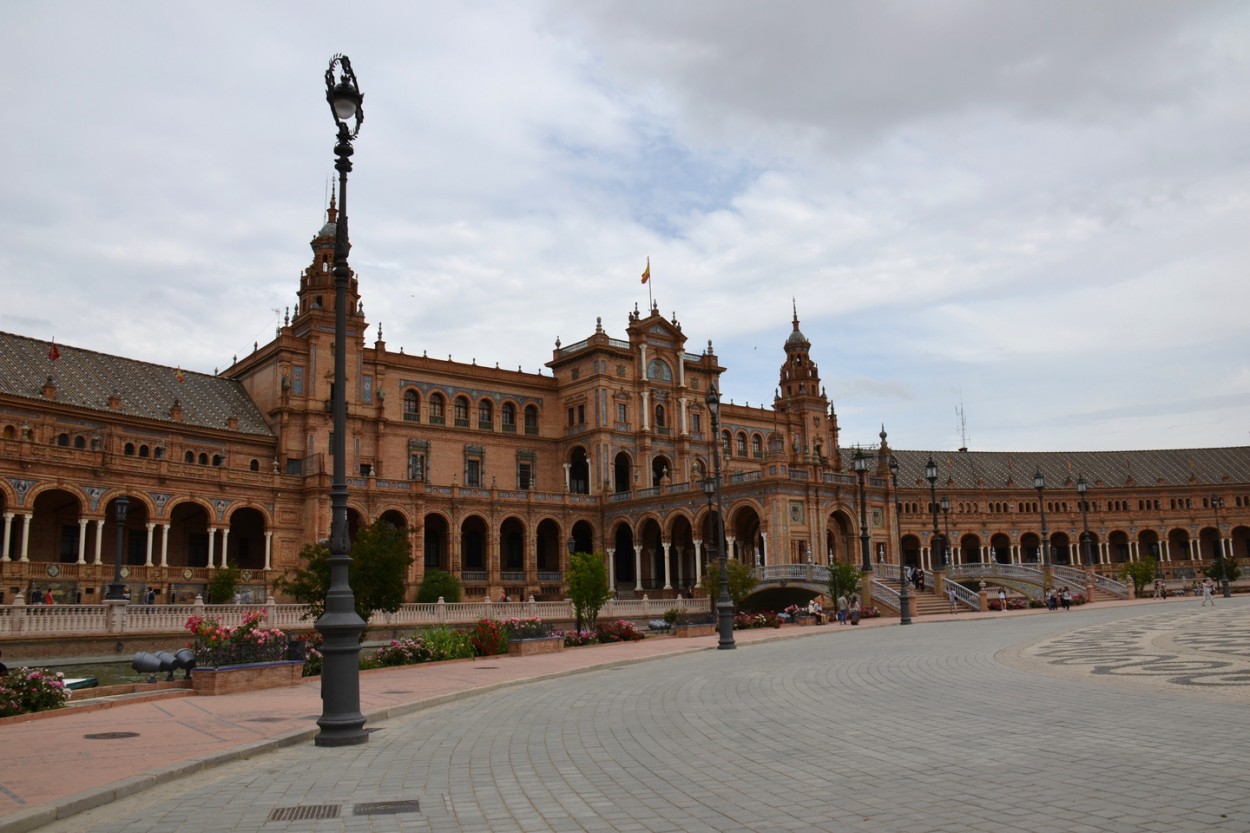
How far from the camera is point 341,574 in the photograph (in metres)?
12.8

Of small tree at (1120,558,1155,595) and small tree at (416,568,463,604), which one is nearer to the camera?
small tree at (416,568,463,604)

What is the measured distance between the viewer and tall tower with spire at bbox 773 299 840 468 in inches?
3300

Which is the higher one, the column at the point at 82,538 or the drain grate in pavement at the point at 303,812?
the column at the point at 82,538

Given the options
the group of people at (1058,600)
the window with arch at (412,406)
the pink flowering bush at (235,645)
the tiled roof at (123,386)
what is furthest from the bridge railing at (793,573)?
the pink flowering bush at (235,645)

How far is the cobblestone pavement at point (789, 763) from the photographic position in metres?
7.48

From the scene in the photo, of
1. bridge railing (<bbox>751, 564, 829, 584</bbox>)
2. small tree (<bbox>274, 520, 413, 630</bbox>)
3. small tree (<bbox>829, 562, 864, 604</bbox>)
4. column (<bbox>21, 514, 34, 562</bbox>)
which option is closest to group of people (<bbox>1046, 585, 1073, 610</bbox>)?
bridge railing (<bbox>751, 564, 829, 584</bbox>)

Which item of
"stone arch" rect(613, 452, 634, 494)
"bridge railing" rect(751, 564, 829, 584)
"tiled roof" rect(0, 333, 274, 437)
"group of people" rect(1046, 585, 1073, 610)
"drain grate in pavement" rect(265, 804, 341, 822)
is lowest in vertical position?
"group of people" rect(1046, 585, 1073, 610)

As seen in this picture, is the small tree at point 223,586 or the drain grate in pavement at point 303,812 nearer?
the drain grate in pavement at point 303,812

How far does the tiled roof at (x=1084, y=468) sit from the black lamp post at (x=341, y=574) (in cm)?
8690

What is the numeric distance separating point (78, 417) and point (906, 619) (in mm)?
39155

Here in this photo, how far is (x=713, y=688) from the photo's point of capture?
16.9 m

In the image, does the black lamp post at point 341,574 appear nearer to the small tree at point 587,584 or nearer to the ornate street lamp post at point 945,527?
the small tree at point 587,584

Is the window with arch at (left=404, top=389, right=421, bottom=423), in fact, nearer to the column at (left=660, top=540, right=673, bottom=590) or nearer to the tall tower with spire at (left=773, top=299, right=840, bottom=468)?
the column at (left=660, top=540, right=673, bottom=590)

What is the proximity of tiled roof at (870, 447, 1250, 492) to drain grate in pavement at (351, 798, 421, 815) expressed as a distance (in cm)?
9114
